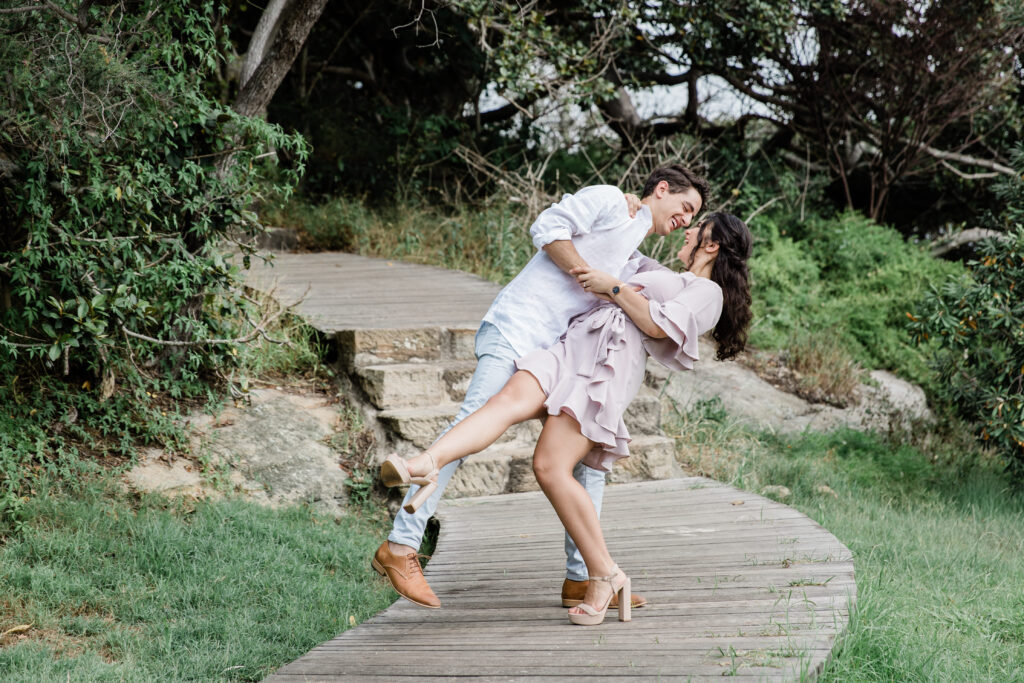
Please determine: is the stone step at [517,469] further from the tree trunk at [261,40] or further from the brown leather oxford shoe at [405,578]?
the tree trunk at [261,40]

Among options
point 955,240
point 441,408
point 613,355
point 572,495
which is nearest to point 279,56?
point 441,408

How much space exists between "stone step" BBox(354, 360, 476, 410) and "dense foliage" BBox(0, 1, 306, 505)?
966mm

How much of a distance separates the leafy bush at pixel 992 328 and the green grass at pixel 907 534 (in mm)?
507

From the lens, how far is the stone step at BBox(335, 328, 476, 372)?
589 cm

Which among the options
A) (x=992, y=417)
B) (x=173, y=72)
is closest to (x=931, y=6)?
(x=992, y=417)

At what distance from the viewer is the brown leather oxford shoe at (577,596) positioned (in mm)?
3326

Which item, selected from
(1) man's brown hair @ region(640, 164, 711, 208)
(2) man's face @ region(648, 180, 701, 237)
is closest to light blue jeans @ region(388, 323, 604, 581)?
(2) man's face @ region(648, 180, 701, 237)

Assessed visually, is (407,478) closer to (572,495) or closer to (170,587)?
(572,495)

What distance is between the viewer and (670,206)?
11.9ft

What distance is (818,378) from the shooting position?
8.26m

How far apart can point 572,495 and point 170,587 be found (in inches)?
74.7

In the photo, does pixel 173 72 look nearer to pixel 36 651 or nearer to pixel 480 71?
pixel 36 651

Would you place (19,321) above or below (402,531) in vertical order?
above

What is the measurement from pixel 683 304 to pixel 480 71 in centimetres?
855
